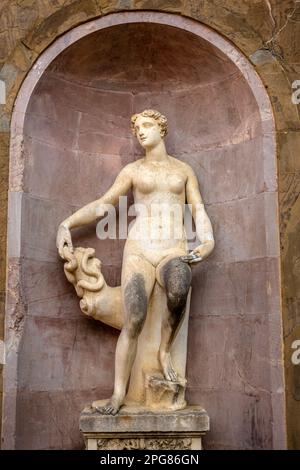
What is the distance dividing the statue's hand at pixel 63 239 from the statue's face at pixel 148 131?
1199mm

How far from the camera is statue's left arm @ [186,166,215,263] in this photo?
7.26 m

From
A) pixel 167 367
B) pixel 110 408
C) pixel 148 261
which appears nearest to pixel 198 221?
pixel 148 261

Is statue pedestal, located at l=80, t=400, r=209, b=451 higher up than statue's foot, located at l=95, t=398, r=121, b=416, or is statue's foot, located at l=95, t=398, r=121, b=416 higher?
statue's foot, located at l=95, t=398, r=121, b=416

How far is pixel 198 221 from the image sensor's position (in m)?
7.59

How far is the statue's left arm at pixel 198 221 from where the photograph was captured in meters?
7.26

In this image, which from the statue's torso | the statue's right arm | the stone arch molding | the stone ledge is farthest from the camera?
the statue's right arm

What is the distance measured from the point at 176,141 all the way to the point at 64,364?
2.71m

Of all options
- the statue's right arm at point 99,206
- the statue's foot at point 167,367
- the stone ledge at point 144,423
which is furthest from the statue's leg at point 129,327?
the statue's right arm at point 99,206

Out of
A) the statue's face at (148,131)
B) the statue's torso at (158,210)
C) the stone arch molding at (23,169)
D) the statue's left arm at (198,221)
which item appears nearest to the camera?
the stone arch molding at (23,169)

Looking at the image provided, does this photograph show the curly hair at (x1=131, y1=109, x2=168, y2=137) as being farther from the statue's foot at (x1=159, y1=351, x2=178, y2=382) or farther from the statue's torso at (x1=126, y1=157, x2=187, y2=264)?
the statue's foot at (x1=159, y1=351, x2=178, y2=382)

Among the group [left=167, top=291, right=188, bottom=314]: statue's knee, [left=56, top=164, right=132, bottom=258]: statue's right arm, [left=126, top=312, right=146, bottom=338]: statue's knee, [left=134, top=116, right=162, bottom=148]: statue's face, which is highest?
[left=134, top=116, right=162, bottom=148]: statue's face

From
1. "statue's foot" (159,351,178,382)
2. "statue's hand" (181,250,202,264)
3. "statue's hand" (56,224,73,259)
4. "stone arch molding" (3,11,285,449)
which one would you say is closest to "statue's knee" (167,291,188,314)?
"statue's hand" (181,250,202,264)

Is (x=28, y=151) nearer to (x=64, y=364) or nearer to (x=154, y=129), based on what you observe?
(x=154, y=129)

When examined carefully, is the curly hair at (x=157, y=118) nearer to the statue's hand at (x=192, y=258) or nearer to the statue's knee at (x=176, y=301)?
the statue's hand at (x=192, y=258)
